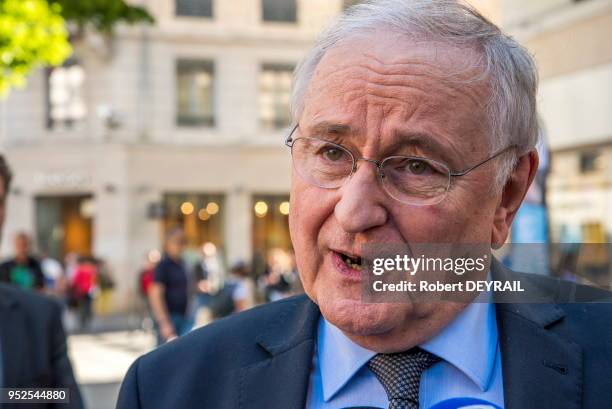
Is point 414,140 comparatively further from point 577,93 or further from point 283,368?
point 577,93

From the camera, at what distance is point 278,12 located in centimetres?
2433

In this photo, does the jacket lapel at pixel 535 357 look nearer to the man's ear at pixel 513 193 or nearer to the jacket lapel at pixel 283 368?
the man's ear at pixel 513 193

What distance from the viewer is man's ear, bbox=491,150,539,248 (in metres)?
1.78

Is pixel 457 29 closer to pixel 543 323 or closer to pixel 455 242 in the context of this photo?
pixel 455 242

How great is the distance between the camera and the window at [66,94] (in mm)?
24781

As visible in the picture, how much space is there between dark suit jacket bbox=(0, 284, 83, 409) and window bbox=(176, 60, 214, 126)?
2176 cm

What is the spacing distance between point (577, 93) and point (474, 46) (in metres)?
8.06

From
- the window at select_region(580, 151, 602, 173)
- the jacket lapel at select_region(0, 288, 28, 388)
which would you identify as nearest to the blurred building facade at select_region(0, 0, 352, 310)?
the window at select_region(580, 151, 602, 173)

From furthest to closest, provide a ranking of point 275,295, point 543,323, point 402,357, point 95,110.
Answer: point 95,110 → point 275,295 → point 543,323 → point 402,357

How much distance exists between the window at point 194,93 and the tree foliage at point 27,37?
14.7 metres

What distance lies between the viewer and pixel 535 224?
488 cm

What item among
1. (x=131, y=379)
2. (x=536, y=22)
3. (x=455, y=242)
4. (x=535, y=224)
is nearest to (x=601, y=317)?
(x=455, y=242)

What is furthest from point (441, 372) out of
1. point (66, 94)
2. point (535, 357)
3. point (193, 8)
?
point (66, 94)

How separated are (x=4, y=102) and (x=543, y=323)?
2496cm
